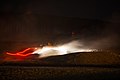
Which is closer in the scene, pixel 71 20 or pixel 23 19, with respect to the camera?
pixel 23 19

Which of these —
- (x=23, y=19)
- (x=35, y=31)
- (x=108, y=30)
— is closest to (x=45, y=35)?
(x=35, y=31)

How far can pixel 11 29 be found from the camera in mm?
50812

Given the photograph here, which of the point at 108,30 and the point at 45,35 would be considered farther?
the point at 108,30

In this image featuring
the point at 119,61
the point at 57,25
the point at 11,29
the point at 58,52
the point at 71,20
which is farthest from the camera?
the point at 71,20

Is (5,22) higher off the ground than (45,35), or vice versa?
(5,22)

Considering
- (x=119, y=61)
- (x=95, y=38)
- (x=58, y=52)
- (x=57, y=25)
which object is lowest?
(x=119, y=61)

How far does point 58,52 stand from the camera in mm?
30484

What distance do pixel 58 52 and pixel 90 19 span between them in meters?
34.7

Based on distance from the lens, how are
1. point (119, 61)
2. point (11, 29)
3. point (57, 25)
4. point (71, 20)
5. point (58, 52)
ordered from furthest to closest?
point (71, 20)
point (57, 25)
point (11, 29)
point (58, 52)
point (119, 61)

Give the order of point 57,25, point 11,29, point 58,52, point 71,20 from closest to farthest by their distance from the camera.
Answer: point 58,52, point 11,29, point 57,25, point 71,20

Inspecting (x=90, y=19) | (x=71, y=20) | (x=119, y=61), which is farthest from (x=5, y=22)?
(x=119, y=61)

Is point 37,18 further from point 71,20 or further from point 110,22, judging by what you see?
point 110,22

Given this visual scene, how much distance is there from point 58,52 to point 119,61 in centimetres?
908

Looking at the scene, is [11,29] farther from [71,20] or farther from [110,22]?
[110,22]
